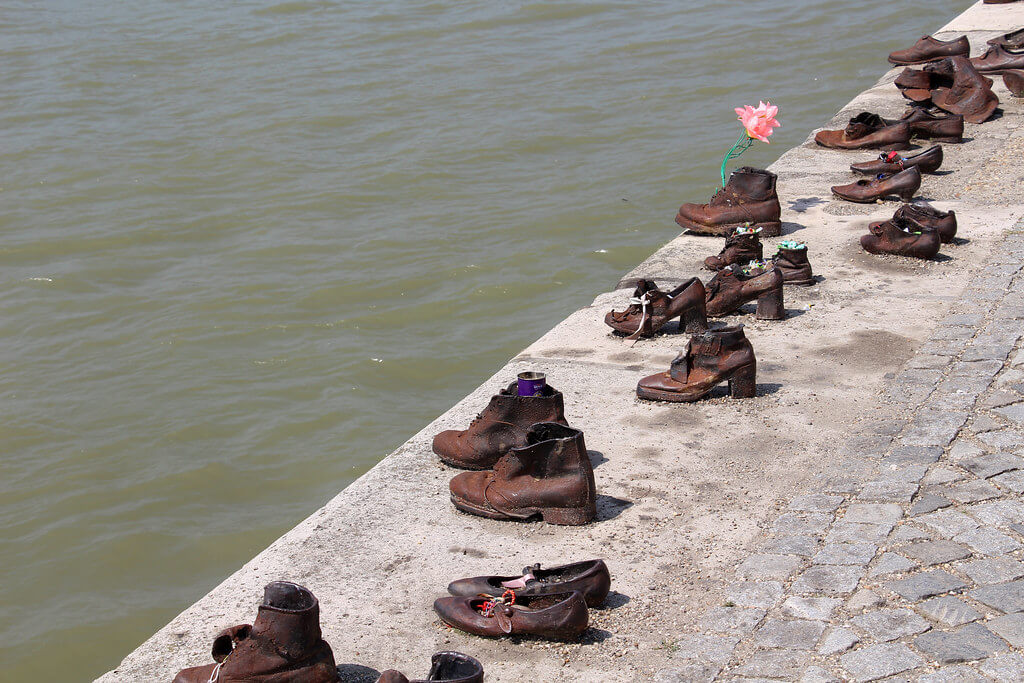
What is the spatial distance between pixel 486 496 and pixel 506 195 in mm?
6163

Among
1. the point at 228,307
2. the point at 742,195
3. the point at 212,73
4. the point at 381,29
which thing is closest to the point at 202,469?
the point at 228,307

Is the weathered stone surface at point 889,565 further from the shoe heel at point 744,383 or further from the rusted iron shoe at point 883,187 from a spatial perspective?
the rusted iron shoe at point 883,187

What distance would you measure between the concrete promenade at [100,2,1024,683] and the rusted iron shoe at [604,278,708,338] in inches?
4.3

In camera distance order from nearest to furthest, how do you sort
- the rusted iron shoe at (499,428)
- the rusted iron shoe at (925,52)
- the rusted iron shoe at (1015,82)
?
the rusted iron shoe at (499,428) < the rusted iron shoe at (1015,82) < the rusted iron shoe at (925,52)

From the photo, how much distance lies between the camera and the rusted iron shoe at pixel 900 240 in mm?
6395

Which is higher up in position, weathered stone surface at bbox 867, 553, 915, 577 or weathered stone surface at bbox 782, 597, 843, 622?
weathered stone surface at bbox 867, 553, 915, 577

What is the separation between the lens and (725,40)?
566 inches

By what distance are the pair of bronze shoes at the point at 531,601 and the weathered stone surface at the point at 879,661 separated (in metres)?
0.75

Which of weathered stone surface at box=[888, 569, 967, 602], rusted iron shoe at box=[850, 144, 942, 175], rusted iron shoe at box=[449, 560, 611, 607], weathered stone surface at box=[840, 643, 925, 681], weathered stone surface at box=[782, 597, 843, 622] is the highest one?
rusted iron shoe at box=[850, 144, 942, 175]

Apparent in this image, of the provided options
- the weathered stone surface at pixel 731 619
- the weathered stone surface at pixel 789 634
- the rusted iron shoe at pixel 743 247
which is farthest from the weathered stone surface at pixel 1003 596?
the rusted iron shoe at pixel 743 247

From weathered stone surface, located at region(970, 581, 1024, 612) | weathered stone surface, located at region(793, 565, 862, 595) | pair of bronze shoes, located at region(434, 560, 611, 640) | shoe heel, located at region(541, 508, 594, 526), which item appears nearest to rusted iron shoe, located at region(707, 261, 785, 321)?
shoe heel, located at region(541, 508, 594, 526)

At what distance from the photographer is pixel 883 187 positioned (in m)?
7.42

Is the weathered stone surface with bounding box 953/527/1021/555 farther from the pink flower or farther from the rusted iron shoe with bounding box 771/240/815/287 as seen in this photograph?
the pink flower

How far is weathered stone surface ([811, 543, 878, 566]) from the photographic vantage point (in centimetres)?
379
